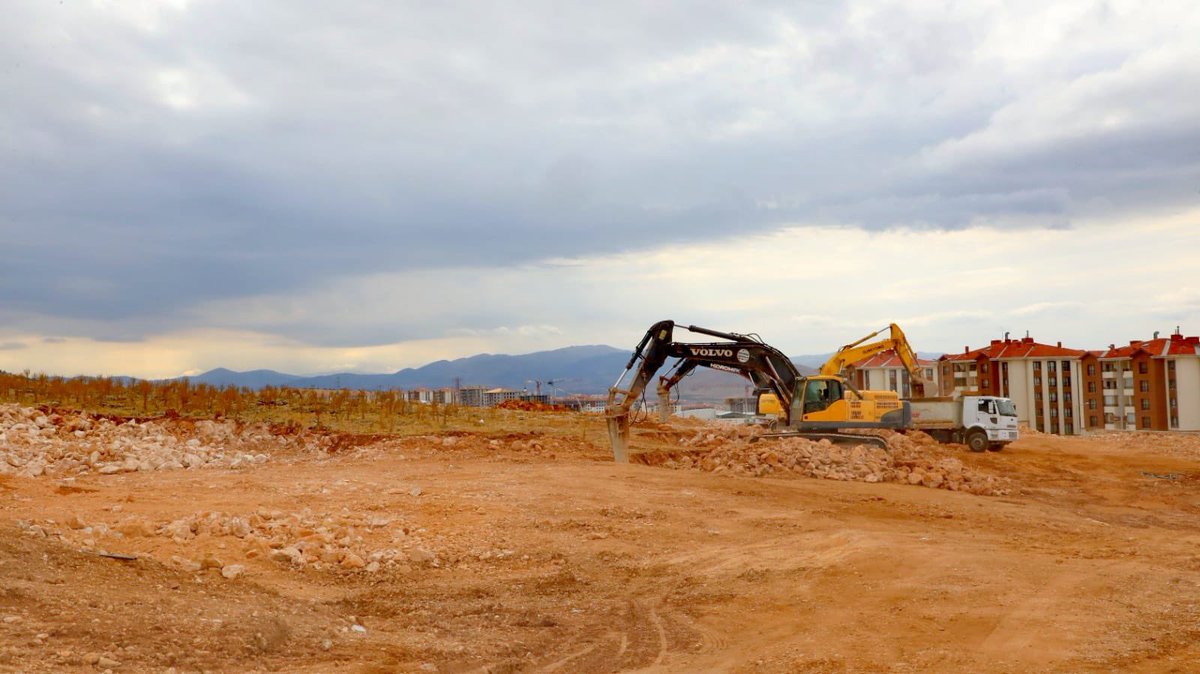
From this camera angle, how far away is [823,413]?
2533cm

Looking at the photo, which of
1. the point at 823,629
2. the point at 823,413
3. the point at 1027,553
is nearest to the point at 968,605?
the point at 823,629

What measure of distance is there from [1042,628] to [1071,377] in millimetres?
72041

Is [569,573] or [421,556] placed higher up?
[421,556]

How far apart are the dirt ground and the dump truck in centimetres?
780

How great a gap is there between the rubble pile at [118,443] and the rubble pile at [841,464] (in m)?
10.5

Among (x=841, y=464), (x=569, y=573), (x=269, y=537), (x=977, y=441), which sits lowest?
(x=569, y=573)

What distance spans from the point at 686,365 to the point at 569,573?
44.2 feet

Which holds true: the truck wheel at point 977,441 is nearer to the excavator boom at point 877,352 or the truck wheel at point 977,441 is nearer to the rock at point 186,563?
the excavator boom at point 877,352

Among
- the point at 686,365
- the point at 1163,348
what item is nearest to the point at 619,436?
the point at 686,365

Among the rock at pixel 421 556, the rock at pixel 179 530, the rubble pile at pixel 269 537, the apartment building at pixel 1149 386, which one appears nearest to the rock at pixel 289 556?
the rubble pile at pixel 269 537

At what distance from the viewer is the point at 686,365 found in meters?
24.6

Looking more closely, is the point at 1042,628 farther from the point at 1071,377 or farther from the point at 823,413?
the point at 1071,377

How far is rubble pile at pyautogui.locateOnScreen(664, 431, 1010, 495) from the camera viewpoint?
2086 cm

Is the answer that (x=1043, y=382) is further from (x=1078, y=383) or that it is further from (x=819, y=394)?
(x=819, y=394)
